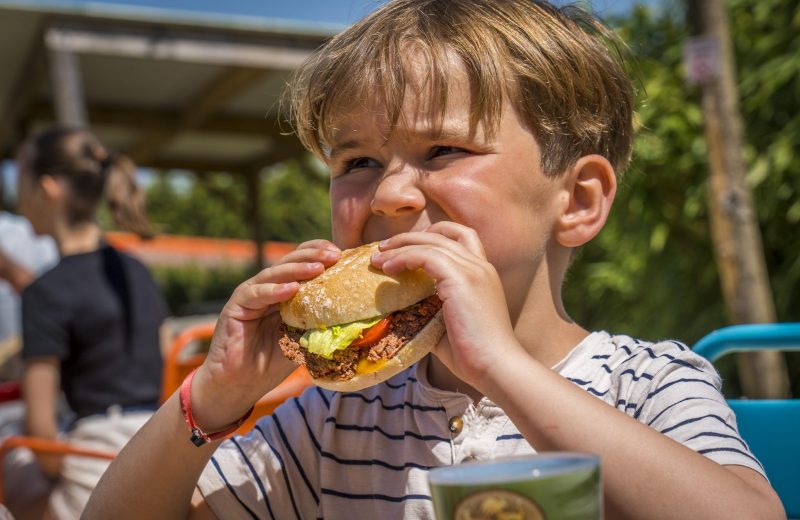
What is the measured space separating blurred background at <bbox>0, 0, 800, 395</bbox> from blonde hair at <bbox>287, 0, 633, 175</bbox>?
0.31 meters

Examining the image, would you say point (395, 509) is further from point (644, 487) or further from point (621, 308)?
point (621, 308)

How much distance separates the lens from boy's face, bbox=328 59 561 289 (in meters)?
1.48

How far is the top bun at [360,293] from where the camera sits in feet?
4.77

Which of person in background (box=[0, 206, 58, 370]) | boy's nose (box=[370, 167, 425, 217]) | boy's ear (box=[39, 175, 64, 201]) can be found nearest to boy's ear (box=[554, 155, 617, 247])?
boy's nose (box=[370, 167, 425, 217])

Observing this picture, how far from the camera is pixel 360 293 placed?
1.46m

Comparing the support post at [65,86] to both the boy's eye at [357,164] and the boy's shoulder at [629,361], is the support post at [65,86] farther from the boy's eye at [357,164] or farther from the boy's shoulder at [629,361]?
the boy's shoulder at [629,361]

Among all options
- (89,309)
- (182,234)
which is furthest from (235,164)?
(182,234)

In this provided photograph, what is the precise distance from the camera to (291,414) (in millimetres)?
1791

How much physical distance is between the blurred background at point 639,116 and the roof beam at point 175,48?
0.04 feet

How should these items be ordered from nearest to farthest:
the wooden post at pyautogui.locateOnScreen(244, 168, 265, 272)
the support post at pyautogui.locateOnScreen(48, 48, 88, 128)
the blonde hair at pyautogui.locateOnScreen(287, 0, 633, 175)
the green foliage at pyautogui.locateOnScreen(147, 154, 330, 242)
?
1. the blonde hair at pyautogui.locateOnScreen(287, 0, 633, 175)
2. the support post at pyautogui.locateOnScreen(48, 48, 88, 128)
3. the wooden post at pyautogui.locateOnScreen(244, 168, 265, 272)
4. the green foliage at pyautogui.locateOnScreen(147, 154, 330, 242)

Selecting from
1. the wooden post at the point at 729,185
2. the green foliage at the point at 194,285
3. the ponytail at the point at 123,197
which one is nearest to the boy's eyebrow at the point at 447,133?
the ponytail at the point at 123,197

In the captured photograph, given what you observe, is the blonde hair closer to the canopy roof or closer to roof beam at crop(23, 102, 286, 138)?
the canopy roof

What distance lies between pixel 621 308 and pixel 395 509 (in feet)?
17.7

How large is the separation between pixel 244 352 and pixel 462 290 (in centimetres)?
50
